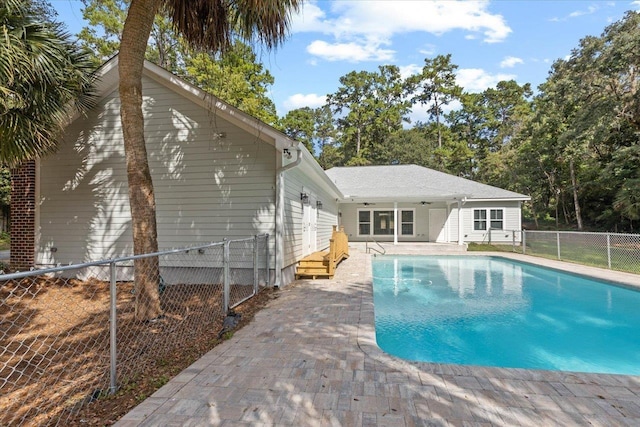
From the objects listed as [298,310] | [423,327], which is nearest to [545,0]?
[423,327]

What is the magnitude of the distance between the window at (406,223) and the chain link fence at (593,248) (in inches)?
270

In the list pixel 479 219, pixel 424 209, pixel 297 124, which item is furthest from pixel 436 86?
pixel 479 219

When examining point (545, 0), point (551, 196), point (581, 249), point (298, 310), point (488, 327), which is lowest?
point (488, 327)

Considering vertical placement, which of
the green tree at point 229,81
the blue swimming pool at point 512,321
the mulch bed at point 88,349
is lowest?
the blue swimming pool at point 512,321

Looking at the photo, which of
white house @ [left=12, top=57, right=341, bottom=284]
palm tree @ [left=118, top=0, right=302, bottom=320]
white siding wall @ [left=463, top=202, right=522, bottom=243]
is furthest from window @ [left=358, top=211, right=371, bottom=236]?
palm tree @ [left=118, top=0, right=302, bottom=320]

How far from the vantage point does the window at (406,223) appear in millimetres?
19750

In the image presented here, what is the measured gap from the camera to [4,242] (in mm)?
18656

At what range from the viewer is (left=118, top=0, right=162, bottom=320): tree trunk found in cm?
482

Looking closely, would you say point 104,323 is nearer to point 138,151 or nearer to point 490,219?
point 138,151

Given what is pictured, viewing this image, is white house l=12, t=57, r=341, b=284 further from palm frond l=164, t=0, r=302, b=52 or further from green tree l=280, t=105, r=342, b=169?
green tree l=280, t=105, r=342, b=169

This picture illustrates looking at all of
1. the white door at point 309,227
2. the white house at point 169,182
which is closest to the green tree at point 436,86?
the white door at point 309,227

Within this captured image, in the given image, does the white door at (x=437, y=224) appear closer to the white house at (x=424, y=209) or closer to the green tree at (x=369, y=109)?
the white house at (x=424, y=209)

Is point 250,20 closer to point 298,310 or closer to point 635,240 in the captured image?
point 298,310

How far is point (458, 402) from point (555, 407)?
0.76 m
